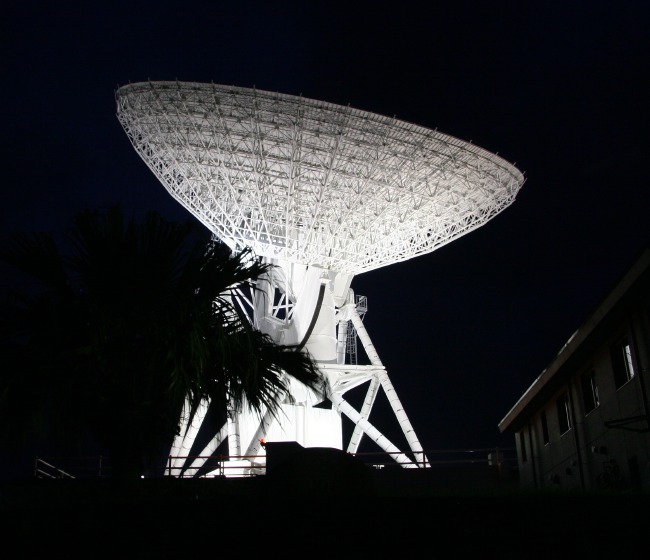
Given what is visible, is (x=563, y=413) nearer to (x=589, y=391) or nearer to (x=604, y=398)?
(x=589, y=391)

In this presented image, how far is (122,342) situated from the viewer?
44.1 ft

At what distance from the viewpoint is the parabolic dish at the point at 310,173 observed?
37.9m

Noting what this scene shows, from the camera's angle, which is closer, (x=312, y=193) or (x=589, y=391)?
(x=589, y=391)

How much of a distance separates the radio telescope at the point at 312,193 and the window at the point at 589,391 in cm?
1467

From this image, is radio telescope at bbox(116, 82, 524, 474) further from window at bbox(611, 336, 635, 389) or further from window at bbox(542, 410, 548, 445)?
window at bbox(611, 336, 635, 389)

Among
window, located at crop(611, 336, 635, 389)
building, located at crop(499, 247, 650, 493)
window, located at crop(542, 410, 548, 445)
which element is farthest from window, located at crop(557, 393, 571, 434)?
window, located at crop(611, 336, 635, 389)

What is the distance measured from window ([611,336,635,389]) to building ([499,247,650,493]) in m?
0.02

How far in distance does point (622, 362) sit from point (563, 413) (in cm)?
728

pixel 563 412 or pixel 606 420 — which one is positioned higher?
pixel 563 412

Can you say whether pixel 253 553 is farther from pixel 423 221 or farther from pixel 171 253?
pixel 423 221

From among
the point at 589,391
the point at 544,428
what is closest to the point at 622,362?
the point at 589,391

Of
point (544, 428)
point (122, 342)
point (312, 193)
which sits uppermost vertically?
point (312, 193)

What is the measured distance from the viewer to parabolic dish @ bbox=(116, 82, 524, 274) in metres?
37.9

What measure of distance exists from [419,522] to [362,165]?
30348mm
